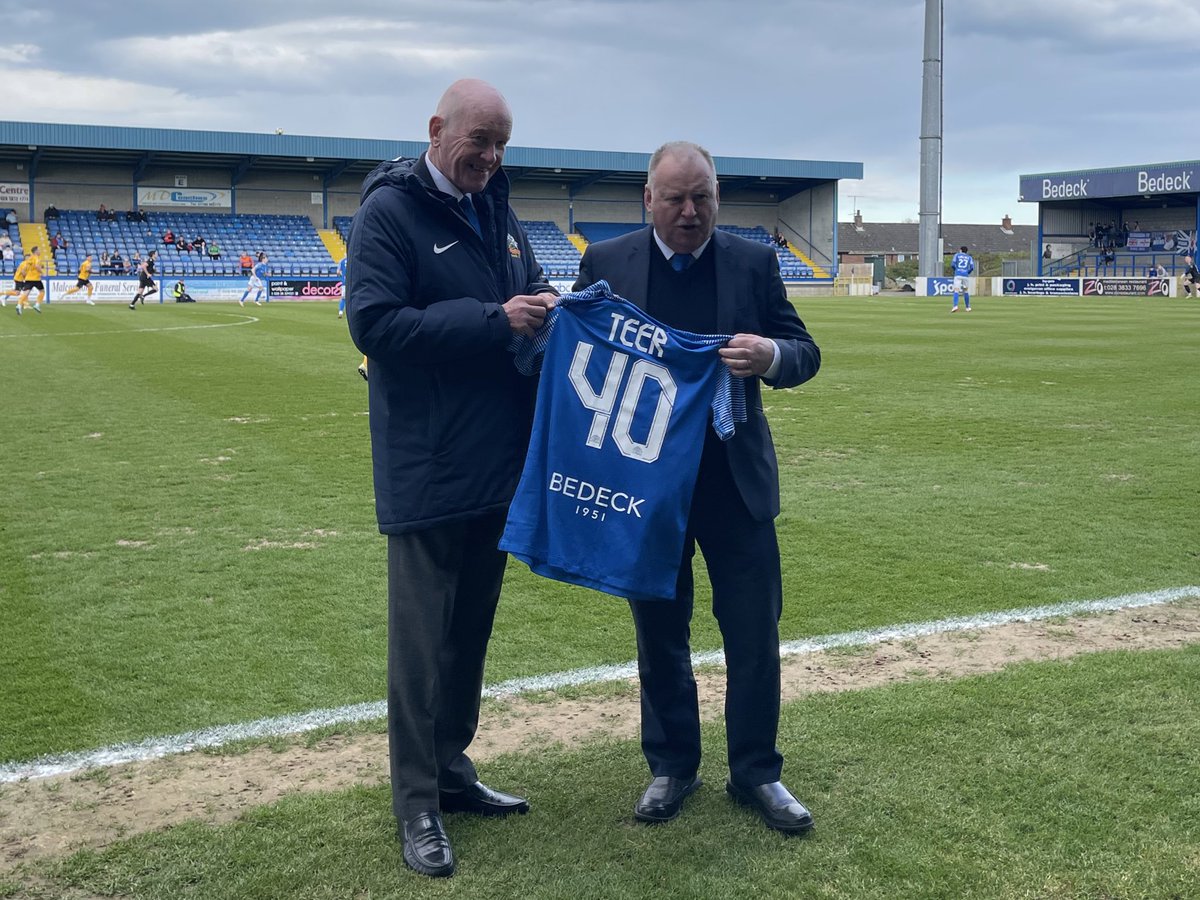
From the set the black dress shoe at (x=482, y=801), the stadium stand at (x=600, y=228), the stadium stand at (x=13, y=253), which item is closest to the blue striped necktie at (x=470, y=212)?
the black dress shoe at (x=482, y=801)

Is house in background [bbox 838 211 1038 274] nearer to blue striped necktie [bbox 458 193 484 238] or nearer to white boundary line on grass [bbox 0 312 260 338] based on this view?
white boundary line on grass [bbox 0 312 260 338]

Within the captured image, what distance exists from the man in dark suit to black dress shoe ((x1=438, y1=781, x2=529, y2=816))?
0.36 m

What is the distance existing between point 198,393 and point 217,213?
46.9 metres

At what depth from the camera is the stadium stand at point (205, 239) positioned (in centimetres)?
5091

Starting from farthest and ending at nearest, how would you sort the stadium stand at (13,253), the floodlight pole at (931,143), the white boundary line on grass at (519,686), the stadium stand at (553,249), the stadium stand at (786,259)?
the stadium stand at (786,259)
the stadium stand at (553,249)
the floodlight pole at (931,143)
the stadium stand at (13,253)
the white boundary line on grass at (519,686)

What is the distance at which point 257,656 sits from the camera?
197 inches

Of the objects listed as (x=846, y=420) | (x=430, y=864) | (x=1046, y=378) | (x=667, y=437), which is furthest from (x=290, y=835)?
(x=1046, y=378)

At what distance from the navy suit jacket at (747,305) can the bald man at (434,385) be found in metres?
0.24

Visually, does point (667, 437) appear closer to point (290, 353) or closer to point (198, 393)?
point (198, 393)

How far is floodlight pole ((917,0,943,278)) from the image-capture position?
151 ft

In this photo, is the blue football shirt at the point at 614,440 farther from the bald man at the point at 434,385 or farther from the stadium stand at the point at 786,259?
the stadium stand at the point at 786,259

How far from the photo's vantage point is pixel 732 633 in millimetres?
3607

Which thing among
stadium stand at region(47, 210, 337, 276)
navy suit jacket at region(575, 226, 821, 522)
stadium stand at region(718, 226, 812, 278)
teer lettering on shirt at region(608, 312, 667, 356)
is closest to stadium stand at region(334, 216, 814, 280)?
stadium stand at region(718, 226, 812, 278)

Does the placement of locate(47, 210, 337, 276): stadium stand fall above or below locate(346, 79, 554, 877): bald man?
above
